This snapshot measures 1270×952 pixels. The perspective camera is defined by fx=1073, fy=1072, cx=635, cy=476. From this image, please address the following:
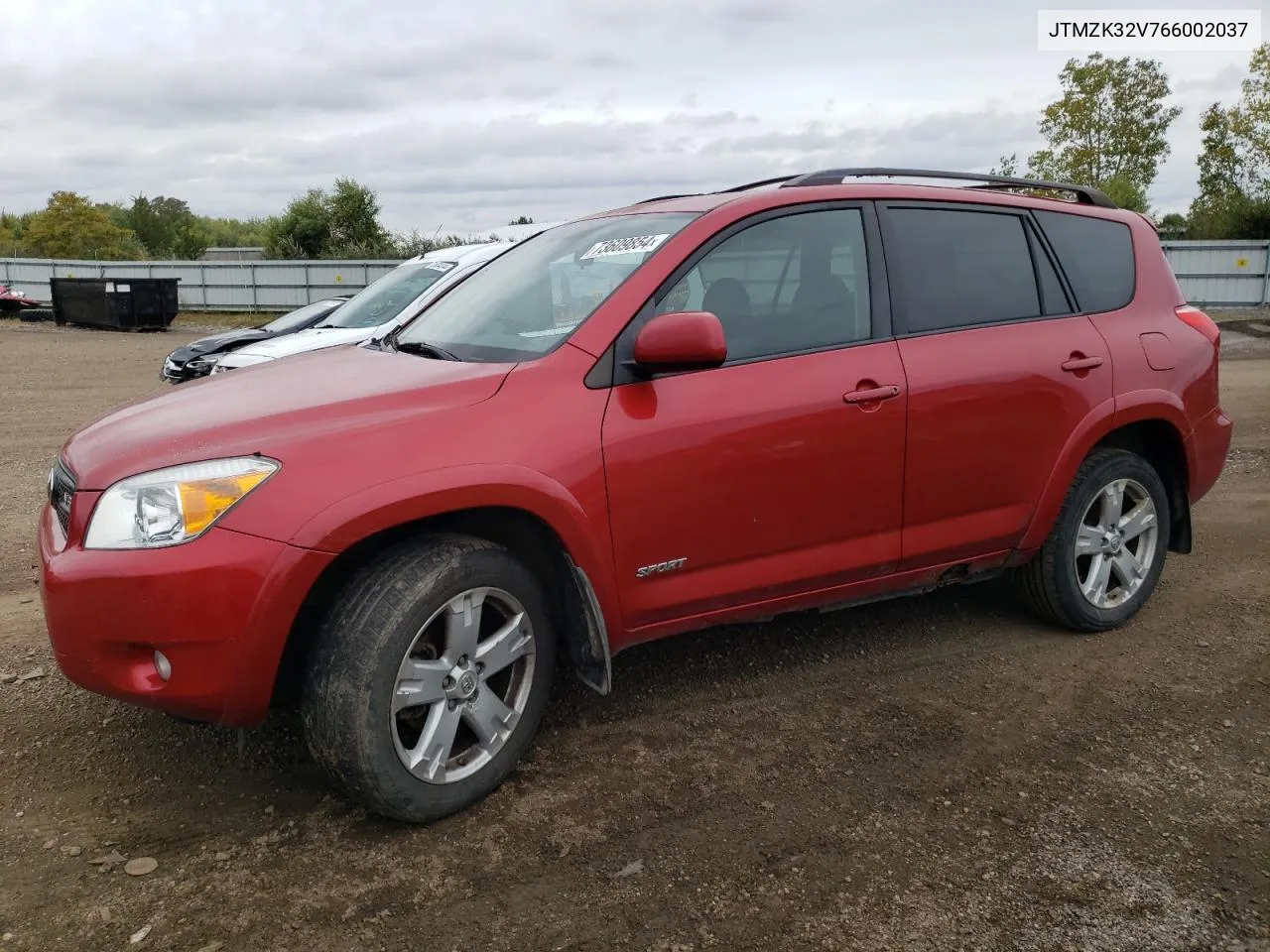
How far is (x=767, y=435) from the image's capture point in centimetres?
346

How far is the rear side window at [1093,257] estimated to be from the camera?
14.5ft

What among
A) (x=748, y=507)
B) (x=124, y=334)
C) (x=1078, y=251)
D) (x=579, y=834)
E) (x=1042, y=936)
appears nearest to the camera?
(x=1042, y=936)

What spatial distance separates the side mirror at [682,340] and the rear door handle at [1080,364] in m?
1.70

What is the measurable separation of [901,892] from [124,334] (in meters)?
26.3

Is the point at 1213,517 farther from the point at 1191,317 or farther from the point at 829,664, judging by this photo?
the point at 829,664

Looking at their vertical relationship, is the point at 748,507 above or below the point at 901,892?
above

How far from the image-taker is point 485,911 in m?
2.69

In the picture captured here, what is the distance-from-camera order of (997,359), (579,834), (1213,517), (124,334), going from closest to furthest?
1. (579,834)
2. (997,359)
3. (1213,517)
4. (124,334)

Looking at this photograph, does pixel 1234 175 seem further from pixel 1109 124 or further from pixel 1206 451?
pixel 1206 451

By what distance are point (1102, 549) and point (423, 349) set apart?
291 centimetres

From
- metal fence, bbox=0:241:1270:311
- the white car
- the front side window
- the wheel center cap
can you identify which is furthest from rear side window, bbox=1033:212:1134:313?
metal fence, bbox=0:241:1270:311

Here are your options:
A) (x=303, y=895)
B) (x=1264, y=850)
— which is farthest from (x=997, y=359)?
(x=303, y=895)

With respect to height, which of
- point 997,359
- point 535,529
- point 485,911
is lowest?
point 485,911

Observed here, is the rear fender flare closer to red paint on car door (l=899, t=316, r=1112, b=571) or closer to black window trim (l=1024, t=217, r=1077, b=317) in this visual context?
red paint on car door (l=899, t=316, r=1112, b=571)
